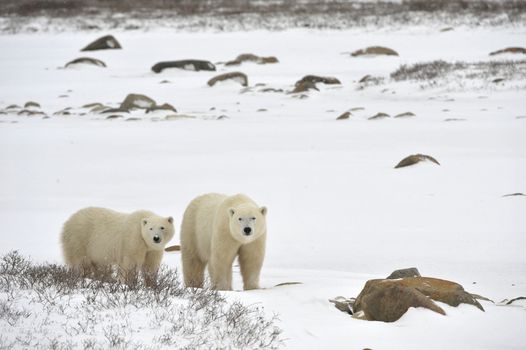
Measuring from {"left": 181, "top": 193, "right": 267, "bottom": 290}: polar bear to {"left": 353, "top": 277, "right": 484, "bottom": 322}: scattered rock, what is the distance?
42.4 inches

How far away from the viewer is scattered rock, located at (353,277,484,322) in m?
5.10

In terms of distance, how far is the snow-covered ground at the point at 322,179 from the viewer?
542 cm

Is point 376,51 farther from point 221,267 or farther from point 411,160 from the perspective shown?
point 221,267

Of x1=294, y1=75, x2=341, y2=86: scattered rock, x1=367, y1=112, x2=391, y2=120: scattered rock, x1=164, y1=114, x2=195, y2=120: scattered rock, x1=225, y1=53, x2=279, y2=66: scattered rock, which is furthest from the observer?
x1=225, y1=53, x2=279, y2=66: scattered rock

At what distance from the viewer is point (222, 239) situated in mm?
6121

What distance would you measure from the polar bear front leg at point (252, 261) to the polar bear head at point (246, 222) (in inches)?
5.9

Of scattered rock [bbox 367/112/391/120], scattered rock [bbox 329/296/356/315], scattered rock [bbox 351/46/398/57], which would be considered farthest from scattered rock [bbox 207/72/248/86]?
scattered rock [bbox 329/296/356/315]

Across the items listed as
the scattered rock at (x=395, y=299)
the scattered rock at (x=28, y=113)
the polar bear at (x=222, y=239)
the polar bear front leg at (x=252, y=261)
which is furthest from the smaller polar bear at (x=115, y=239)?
the scattered rock at (x=28, y=113)

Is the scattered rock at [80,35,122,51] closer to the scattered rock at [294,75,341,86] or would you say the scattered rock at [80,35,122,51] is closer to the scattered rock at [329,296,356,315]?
the scattered rock at [294,75,341,86]

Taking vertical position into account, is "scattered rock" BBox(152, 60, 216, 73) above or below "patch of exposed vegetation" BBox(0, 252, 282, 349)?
above

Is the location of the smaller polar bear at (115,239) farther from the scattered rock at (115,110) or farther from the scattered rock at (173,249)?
the scattered rock at (115,110)

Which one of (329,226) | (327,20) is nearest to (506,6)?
(327,20)

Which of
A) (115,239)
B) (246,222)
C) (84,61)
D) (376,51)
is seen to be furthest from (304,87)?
(246,222)

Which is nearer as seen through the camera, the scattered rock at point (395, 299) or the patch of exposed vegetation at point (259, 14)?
the scattered rock at point (395, 299)
